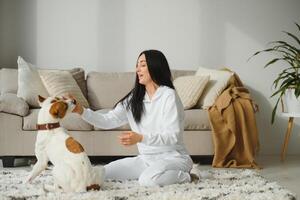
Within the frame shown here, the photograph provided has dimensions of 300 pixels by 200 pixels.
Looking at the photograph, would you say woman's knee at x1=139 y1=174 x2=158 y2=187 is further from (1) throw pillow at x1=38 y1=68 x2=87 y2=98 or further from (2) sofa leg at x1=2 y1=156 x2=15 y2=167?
(1) throw pillow at x1=38 y1=68 x2=87 y2=98

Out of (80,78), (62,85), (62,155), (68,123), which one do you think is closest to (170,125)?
(62,155)

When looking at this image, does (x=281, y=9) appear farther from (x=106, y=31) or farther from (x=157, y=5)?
(x=106, y=31)

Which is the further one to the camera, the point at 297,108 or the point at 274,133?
the point at 274,133

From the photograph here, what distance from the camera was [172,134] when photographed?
254cm

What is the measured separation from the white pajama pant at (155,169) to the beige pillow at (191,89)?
4.47ft

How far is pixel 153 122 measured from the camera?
8.95 feet

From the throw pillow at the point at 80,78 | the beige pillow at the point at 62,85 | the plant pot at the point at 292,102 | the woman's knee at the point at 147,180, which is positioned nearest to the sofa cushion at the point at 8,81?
the beige pillow at the point at 62,85

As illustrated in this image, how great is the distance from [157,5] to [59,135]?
2897mm

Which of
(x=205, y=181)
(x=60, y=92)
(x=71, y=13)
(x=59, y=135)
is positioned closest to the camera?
(x=59, y=135)

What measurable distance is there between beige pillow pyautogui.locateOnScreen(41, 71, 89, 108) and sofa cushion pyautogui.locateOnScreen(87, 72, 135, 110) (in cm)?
20

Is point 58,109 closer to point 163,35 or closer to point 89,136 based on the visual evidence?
point 89,136

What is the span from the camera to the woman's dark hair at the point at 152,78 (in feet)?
8.59

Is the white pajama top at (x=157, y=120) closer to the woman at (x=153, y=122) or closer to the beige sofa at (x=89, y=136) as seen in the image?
the woman at (x=153, y=122)

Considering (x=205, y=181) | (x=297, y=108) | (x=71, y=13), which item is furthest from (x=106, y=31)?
(x=205, y=181)
